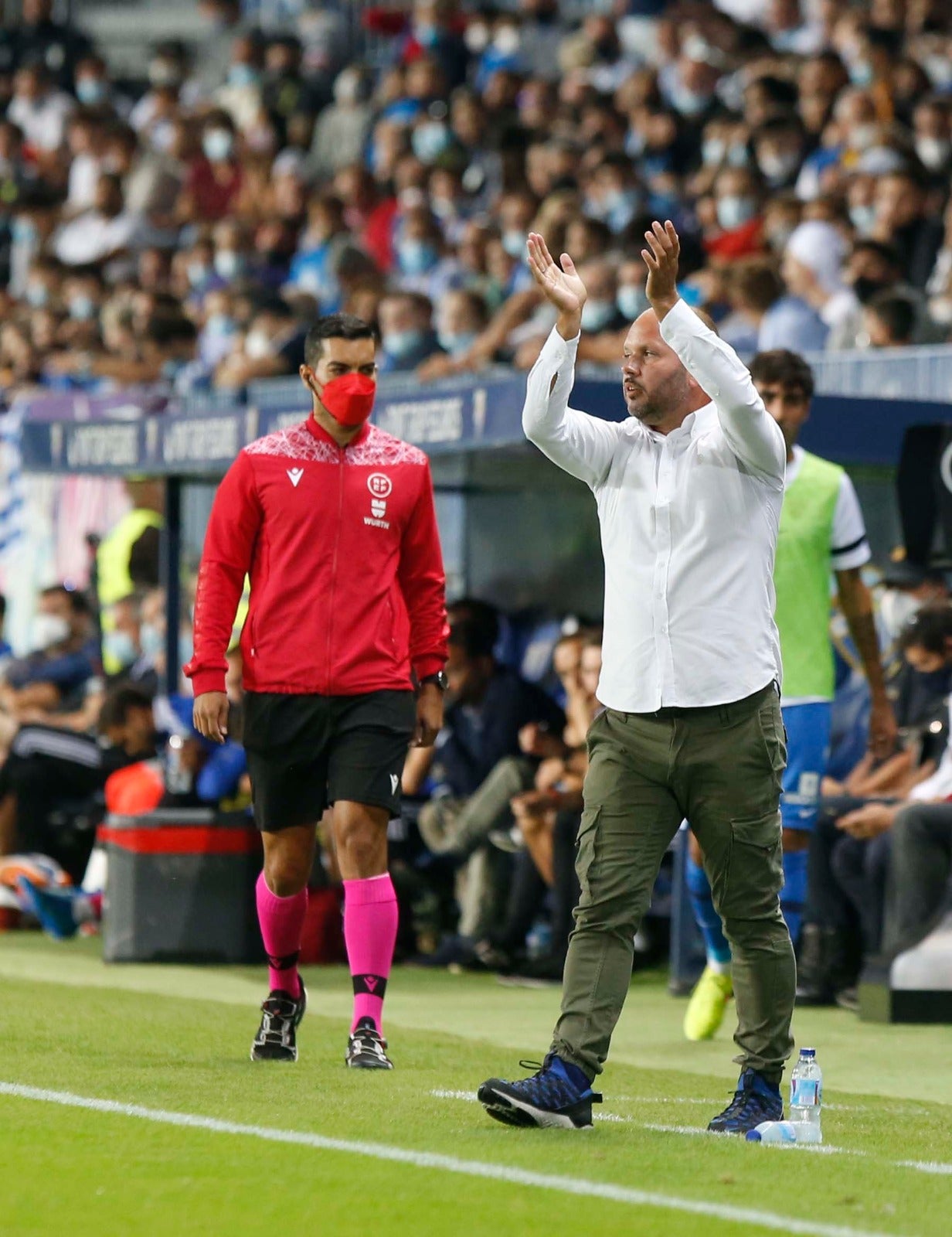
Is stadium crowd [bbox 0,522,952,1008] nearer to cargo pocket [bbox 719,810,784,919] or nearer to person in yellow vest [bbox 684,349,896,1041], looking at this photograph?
person in yellow vest [bbox 684,349,896,1041]

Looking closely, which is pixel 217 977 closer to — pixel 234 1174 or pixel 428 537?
pixel 428 537

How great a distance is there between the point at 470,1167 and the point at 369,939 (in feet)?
6.91

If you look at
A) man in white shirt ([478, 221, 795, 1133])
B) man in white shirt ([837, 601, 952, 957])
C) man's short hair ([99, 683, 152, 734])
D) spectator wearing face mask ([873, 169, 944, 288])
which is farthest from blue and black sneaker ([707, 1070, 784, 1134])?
spectator wearing face mask ([873, 169, 944, 288])

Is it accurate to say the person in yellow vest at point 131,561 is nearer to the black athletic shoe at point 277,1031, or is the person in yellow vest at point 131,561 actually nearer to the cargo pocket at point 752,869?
the black athletic shoe at point 277,1031

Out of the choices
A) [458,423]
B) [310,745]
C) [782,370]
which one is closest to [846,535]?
[782,370]

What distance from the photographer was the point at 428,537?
7637 mm

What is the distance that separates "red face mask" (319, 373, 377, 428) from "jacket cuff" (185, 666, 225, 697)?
856 mm

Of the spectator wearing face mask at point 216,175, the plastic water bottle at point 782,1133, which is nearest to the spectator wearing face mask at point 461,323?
the spectator wearing face mask at point 216,175

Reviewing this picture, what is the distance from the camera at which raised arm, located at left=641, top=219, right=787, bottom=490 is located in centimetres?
560

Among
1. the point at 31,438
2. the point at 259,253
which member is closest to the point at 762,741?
the point at 31,438

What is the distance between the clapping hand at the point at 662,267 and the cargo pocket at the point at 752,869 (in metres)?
1.23

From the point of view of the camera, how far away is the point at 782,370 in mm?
8414

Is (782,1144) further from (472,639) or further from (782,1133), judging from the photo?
(472,639)

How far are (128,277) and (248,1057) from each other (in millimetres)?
14593
